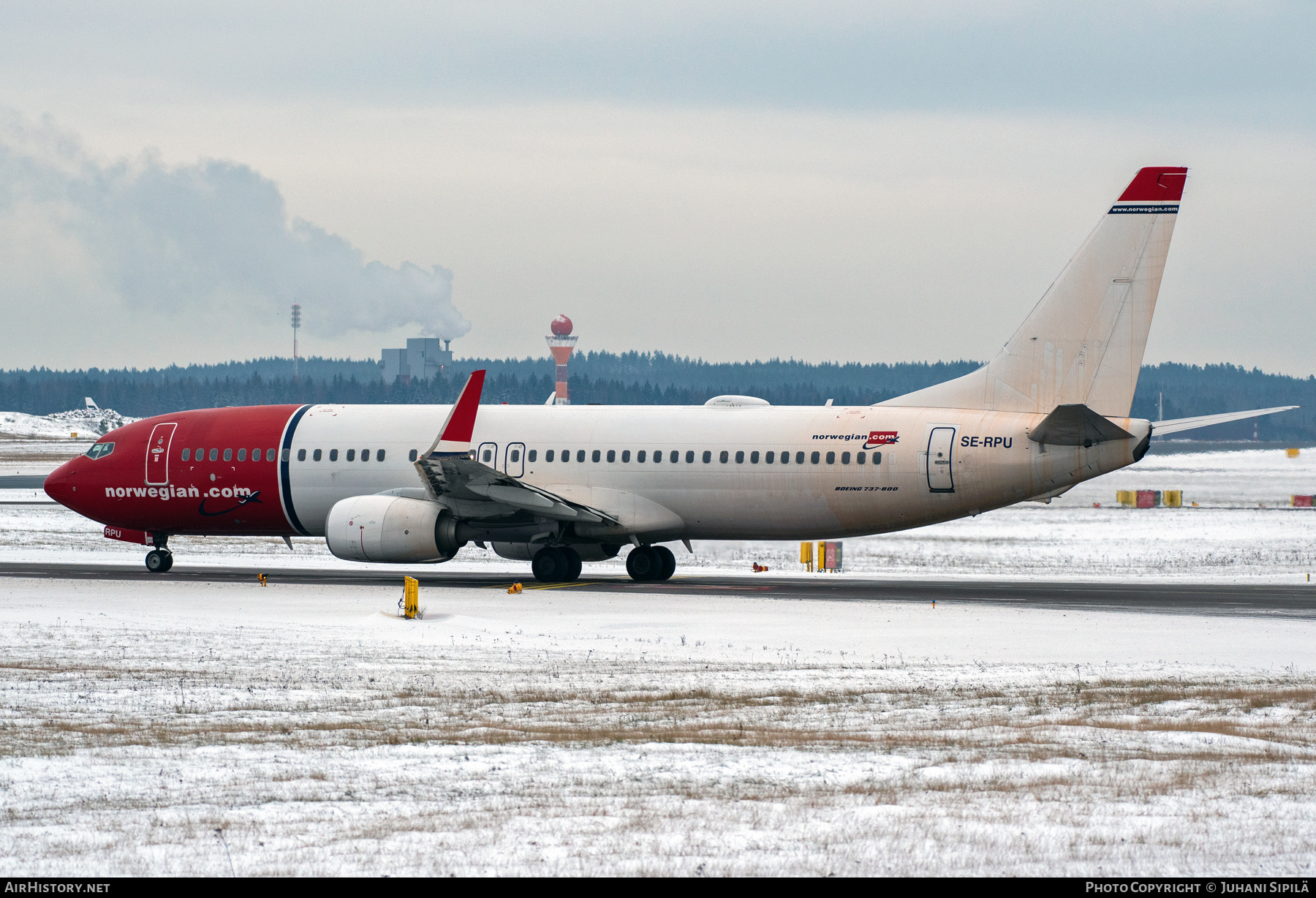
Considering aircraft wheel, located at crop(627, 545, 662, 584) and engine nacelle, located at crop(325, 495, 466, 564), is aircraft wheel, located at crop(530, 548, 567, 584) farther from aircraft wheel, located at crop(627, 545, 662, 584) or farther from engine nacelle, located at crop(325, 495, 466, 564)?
engine nacelle, located at crop(325, 495, 466, 564)

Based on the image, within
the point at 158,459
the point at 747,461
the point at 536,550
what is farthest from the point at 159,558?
the point at 747,461

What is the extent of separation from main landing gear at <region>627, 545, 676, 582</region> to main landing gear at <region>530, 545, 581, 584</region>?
4.21ft

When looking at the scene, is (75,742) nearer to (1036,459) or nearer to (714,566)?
(1036,459)

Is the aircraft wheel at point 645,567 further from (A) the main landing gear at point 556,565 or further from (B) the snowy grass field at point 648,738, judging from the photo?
(B) the snowy grass field at point 648,738

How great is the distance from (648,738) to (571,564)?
66.0 feet

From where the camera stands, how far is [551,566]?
32.6 metres

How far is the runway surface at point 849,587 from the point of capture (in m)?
27.0

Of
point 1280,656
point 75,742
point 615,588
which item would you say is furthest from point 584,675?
point 615,588

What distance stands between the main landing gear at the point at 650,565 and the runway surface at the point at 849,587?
36 centimetres

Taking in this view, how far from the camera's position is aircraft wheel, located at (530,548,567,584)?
32.6 m

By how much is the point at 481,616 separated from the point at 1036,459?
457 inches

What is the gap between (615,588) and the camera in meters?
30.6

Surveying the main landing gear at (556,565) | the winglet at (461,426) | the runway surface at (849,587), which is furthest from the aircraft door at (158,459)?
the main landing gear at (556,565)
